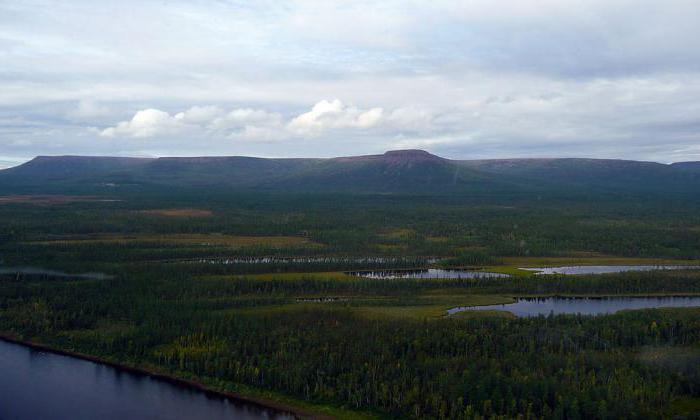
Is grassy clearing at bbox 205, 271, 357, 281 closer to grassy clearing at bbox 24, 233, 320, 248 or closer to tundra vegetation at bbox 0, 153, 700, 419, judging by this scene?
tundra vegetation at bbox 0, 153, 700, 419

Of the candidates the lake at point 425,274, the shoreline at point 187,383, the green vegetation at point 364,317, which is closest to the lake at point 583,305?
the green vegetation at point 364,317

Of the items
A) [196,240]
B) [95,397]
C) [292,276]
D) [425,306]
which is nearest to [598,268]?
[425,306]

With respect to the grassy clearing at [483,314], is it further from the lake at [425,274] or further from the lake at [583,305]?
the lake at [425,274]

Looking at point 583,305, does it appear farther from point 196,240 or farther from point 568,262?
point 196,240

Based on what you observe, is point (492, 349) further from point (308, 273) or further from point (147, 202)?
point (147, 202)

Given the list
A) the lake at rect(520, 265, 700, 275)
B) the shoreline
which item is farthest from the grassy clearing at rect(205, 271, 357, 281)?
the lake at rect(520, 265, 700, 275)

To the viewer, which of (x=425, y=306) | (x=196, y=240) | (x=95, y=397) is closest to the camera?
(x=95, y=397)
